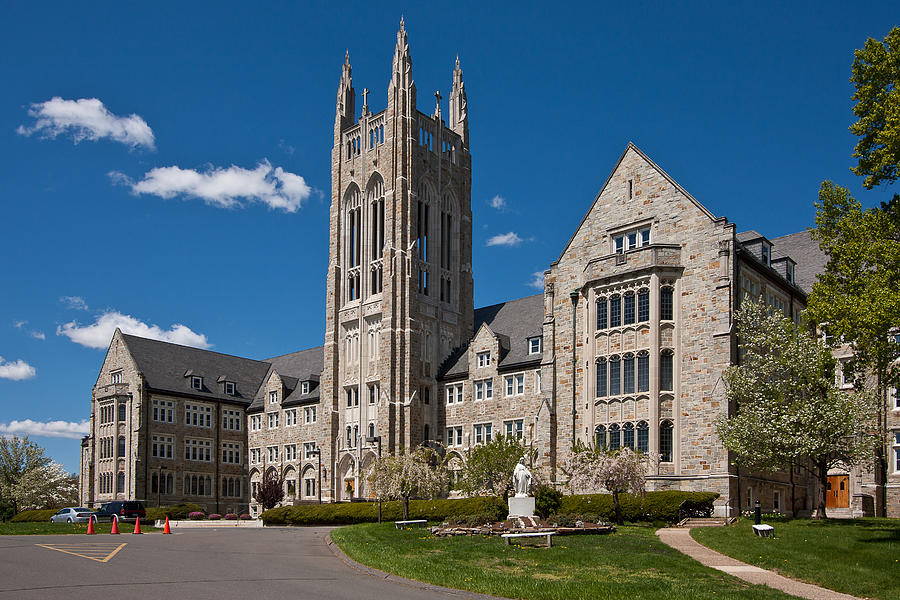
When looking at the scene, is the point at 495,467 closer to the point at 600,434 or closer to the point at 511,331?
the point at 600,434

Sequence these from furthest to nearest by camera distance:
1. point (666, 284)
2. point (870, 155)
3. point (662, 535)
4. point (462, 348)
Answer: point (462, 348)
point (666, 284)
point (662, 535)
point (870, 155)

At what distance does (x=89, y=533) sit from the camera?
3369 cm

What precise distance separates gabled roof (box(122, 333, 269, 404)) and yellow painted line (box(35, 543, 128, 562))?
44.1 metres

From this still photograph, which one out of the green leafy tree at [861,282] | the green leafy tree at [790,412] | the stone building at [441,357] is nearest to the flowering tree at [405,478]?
the stone building at [441,357]

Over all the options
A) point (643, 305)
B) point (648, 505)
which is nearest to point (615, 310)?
point (643, 305)

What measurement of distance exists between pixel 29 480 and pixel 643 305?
187ft

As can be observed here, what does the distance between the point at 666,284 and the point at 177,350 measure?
4777cm

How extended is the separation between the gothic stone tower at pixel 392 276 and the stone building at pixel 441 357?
0.14m

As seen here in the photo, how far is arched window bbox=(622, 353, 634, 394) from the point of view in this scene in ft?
138

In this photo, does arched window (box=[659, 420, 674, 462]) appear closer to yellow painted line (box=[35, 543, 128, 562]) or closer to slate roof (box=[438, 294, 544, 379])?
slate roof (box=[438, 294, 544, 379])

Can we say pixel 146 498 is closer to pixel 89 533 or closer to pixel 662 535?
pixel 89 533

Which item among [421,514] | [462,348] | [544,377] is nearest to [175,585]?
[421,514]

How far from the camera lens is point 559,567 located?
1959cm

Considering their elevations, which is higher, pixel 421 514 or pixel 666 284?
pixel 666 284
